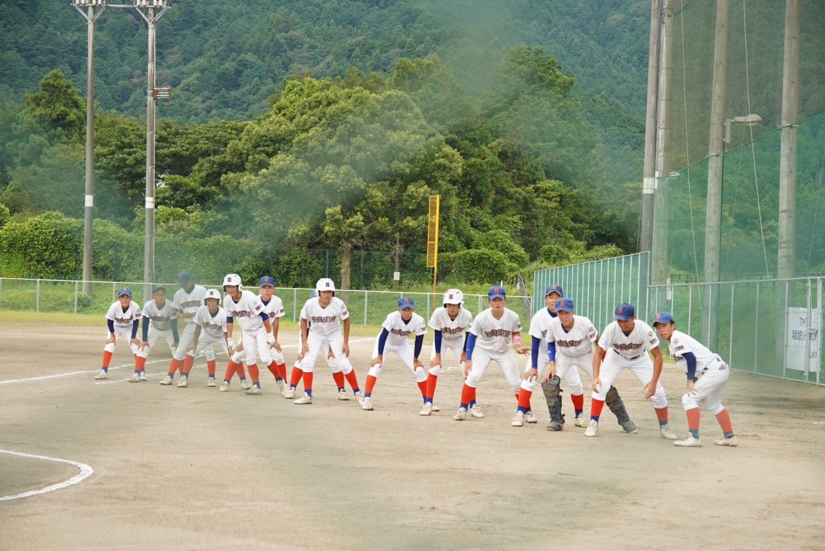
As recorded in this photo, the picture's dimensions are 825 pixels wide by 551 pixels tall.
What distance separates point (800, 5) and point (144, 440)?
1682cm

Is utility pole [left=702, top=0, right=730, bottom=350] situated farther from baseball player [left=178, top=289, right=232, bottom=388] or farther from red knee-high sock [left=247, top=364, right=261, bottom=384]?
baseball player [left=178, top=289, right=232, bottom=388]

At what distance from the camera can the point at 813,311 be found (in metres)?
19.1

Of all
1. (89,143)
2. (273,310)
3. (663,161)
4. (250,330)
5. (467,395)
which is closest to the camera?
(467,395)

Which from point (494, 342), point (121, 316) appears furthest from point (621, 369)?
point (121, 316)

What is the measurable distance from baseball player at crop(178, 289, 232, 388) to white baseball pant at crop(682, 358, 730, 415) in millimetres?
8148

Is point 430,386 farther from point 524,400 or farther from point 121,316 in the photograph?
point 121,316

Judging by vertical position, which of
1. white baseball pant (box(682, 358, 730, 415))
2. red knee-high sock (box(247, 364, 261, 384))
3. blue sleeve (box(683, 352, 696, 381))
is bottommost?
red knee-high sock (box(247, 364, 261, 384))

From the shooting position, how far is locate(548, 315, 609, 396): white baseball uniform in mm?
13625

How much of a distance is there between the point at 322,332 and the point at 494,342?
9.47ft

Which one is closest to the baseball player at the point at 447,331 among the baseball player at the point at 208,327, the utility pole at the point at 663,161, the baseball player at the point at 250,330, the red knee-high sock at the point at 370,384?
the red knee-high sock at the point at 370,384

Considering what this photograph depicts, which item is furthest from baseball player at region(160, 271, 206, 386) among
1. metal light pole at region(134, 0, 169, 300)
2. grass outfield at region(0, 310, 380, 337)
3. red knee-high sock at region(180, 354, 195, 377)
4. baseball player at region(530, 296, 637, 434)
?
grass outfield at region(0, 310, 380, 337)

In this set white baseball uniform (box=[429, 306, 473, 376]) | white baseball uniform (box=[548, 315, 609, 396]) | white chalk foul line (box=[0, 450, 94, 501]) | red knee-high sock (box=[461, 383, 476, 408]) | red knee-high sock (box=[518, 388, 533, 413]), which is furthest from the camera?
white baseball uniform (box=[429, 306, 473, 376])

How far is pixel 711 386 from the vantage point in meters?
12.0

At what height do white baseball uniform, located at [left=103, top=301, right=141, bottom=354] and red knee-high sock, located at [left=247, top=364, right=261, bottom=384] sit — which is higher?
white baseball uniform, located at [left=103, top=301, right=141, bottom=354]
